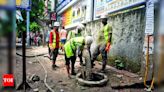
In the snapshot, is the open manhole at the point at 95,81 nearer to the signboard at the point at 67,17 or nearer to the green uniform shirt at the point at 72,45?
the green uniform shirt at the point at 72,45

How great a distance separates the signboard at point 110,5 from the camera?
7.50 m

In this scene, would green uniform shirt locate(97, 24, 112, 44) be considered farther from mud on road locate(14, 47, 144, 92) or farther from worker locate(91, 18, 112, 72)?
mud on road locate(14, 47, 144, 92)

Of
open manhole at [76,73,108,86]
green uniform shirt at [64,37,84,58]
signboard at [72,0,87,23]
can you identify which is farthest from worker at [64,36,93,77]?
signboard at [72,0,87,23]

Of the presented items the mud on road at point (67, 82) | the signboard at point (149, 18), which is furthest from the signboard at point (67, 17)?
the signboard at point (149, 18)

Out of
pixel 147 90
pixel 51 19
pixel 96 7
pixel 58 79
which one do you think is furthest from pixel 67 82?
pixel 51 19

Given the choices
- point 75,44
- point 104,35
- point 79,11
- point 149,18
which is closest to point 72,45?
point 75,44

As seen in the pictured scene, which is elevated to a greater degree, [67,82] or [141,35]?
[141,35]

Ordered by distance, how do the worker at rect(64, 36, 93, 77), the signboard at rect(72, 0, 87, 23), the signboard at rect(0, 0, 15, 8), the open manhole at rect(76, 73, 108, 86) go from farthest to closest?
the signboard at rect(72, 0, 87, 23), the worker at rect(64, 36, 93, 77), the open manhole at rect(76, 73, 108, 86), the signboard at rect(0, 0, 15, 8)

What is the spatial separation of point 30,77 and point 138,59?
121 inches

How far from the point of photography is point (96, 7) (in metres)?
11.1

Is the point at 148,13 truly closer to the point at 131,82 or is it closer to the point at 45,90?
the point at 131,82

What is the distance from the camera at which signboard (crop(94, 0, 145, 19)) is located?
750cm

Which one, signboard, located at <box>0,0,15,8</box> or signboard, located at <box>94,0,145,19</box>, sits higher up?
signboard, located at <box>94,0,145,19</box>

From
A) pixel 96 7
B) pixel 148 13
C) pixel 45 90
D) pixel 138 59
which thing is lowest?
pixel 45 90
